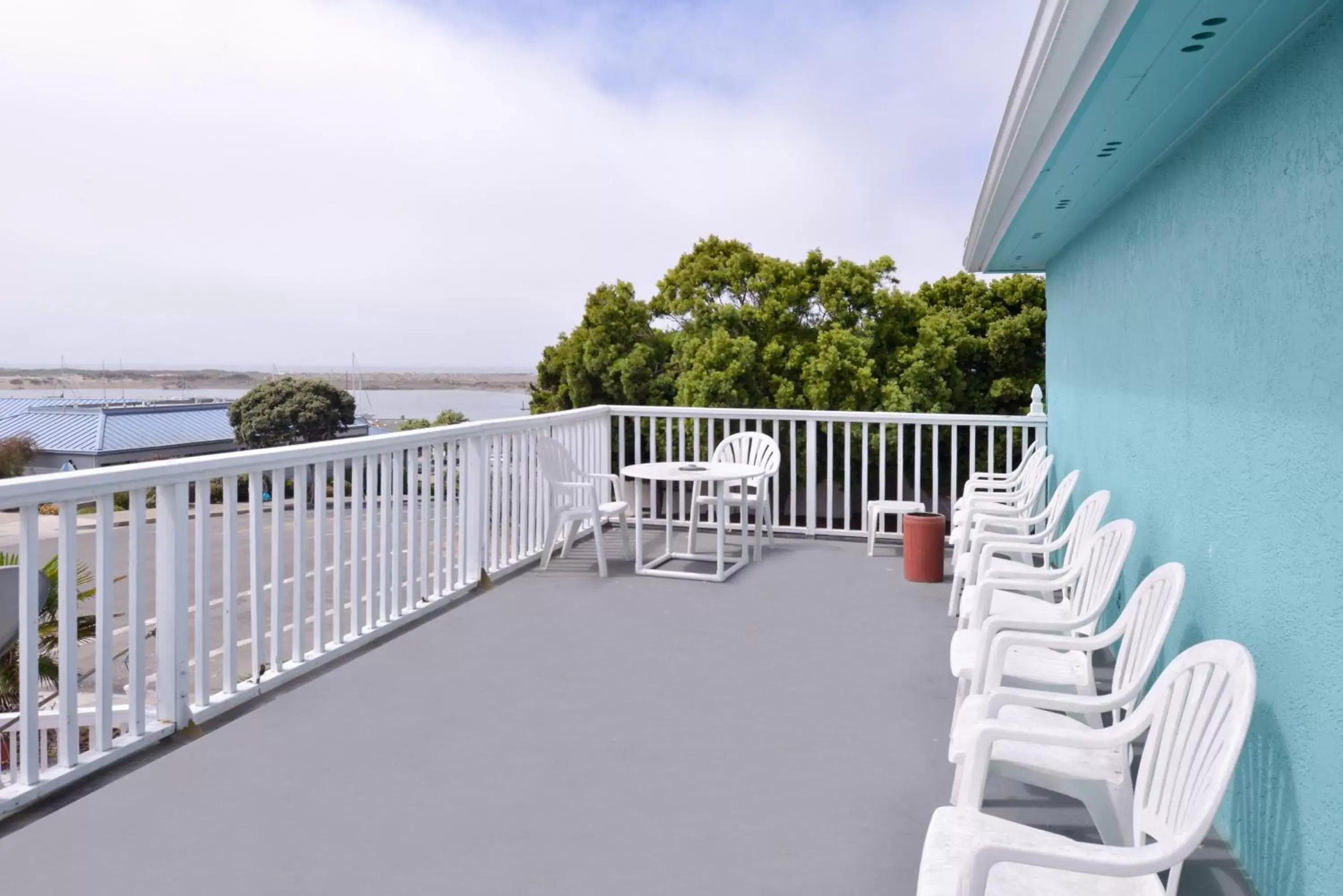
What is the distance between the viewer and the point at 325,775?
10.2 ft

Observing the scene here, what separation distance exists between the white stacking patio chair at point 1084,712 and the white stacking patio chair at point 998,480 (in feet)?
11.2

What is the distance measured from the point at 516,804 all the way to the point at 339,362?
50877 mm

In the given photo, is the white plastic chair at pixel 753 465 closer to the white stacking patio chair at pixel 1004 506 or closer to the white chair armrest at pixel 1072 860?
the white stacking patio chair at pixel 1004 506

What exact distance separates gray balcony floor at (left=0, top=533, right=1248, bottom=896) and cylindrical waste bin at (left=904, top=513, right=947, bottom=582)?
121cm

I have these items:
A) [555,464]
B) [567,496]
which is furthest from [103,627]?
[567,496]

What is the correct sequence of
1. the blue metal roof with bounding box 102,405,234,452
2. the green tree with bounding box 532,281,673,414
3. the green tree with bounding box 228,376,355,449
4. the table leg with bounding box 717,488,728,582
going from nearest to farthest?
the table leg with bounding box 717,488,728,582 < the green tree with bounding box 532,281,673,414 < the green tree with bounding box 228,376,355,449 < the blue metal roof with bounding box 102,405,234,452

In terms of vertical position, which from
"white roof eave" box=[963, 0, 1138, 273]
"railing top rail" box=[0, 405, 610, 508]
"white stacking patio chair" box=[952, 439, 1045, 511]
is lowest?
"white stacking patio chair" box=[952, 439, 1045, 511]

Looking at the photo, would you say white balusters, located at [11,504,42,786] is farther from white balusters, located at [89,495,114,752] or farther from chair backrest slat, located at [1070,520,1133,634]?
chair backrest slat, located at [1070,520,1133,634]

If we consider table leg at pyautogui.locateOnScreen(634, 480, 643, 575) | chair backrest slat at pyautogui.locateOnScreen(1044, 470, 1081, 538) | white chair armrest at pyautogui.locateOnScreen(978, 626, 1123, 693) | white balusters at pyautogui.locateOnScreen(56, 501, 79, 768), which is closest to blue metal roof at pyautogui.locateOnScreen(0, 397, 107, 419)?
table leg at pyautogui.locateOnScreen(634, 480, 643, 575)

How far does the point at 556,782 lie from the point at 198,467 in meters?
1.68

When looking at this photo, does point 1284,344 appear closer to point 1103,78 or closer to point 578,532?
point 1103,78

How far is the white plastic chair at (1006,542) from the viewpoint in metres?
4.01

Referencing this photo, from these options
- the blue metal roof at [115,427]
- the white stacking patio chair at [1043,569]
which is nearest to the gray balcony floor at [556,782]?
the white stacking patio chair at [1043,569]

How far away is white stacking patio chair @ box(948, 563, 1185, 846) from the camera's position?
2283 millimetres
